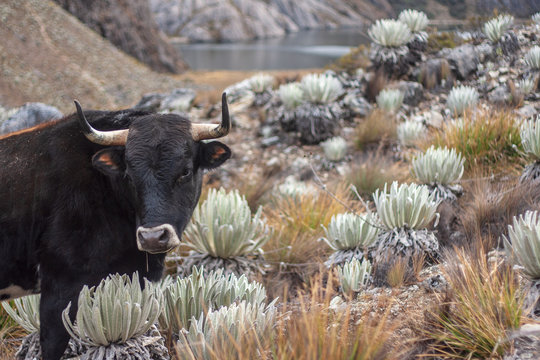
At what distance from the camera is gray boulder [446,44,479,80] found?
10477mm

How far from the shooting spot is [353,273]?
3828mm

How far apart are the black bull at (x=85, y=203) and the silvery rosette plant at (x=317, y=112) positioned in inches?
237

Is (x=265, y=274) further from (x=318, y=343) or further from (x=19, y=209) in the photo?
(x=318, y=343)

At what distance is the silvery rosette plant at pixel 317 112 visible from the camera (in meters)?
9.51

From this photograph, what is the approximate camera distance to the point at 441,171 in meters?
5.23

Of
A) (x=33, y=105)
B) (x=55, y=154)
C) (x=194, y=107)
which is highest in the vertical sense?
(x=55, y=154)

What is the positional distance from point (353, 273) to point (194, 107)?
9318 millimetres

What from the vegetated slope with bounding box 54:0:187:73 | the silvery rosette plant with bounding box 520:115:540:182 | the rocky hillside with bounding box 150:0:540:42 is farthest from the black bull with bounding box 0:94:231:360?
the rocky hillside with bounding box 150:0:540:42

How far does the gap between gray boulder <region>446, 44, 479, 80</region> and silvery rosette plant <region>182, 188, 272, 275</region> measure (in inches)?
303

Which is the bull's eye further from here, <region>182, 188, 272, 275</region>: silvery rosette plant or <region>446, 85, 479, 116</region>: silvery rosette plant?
<region>446, 85, 479, 116</region>: silvery rosette plant

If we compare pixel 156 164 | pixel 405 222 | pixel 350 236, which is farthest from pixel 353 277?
pixel 156 164

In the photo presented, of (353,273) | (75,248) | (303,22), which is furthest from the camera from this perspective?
(303,22)

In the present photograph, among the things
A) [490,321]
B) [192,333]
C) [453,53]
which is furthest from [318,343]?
[453,53]

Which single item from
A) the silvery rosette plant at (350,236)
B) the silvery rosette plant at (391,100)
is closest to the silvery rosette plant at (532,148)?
the silvery rosette plant at (350,236)
